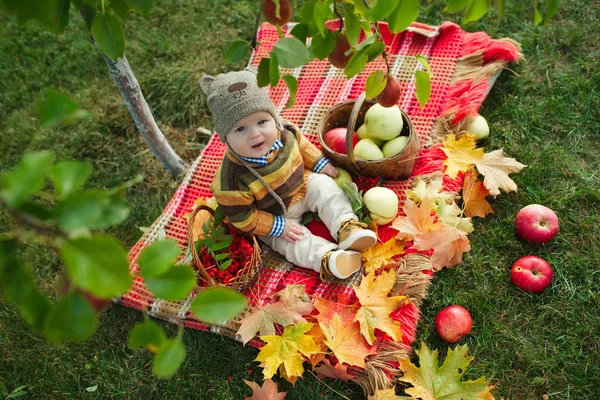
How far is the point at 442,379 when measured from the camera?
1865 mm

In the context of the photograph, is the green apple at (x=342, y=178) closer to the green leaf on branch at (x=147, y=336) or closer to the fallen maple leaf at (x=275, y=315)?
the fallen maple leaf at (x=275, y=315)

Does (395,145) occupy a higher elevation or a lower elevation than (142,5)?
lower

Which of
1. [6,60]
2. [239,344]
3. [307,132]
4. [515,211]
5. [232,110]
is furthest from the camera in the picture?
[6,60]

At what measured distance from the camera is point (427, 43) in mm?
2887

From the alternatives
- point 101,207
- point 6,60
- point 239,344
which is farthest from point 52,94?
point 6,60

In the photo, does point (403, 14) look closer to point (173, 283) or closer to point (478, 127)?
point (173, 283)

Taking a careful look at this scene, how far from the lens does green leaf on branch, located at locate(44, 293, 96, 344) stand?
1.99ft

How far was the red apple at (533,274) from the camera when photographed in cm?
206

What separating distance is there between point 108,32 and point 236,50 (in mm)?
244

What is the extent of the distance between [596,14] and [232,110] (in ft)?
7.36

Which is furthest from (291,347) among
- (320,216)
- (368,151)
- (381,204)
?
(368,151)

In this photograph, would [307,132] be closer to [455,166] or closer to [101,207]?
[455,166]

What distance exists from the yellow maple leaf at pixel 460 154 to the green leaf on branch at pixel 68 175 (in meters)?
1.96

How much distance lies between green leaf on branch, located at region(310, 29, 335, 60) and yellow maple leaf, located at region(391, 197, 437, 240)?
1.24 m
